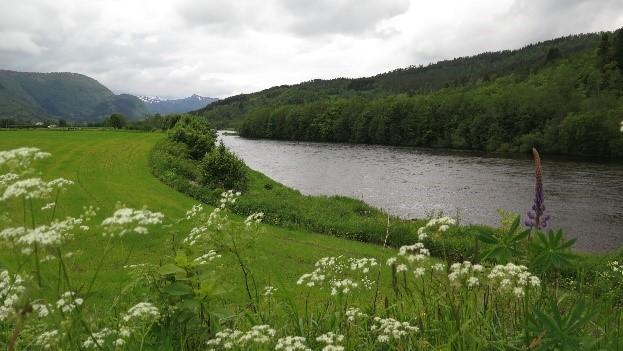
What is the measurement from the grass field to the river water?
29.5 ft

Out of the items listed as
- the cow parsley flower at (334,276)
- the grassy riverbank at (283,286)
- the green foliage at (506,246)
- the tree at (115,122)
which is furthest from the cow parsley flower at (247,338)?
the tree at (115,122)

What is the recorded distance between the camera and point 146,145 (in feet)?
197

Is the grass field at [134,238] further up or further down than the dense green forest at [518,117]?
further down

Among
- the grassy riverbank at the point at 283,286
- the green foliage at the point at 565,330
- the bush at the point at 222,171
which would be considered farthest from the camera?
the bush at the point at 222,171

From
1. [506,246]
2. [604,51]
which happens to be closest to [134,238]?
[506,246]

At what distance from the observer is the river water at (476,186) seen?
92.1 ft

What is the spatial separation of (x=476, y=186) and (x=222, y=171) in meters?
20.9

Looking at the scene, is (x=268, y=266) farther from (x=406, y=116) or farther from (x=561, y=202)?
(x=406, y=116)

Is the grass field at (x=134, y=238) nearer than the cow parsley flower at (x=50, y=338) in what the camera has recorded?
No

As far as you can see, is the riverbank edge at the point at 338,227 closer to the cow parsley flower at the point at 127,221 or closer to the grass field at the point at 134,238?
the grass field at the point at 134,238

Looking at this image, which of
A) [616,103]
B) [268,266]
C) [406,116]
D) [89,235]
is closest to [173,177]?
[89,235]

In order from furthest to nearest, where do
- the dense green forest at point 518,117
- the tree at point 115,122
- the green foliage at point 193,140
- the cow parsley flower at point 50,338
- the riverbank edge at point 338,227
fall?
the tree at point 115,122 → the dense green forest at point 518,117 → the green foliage at point 193,140 → the riverbank edge at point 338,227 → the cow parsley flower at point 50,338

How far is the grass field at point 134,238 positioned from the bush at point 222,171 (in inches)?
97.6

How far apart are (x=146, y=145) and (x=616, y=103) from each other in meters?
61.5
